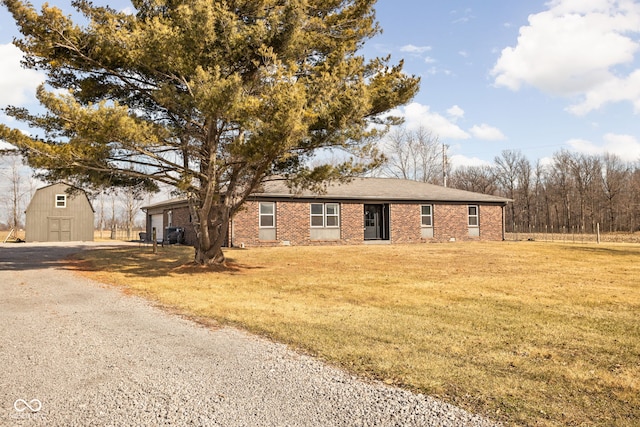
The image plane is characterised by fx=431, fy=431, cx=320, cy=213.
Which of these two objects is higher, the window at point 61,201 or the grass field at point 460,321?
the window at point 61,201

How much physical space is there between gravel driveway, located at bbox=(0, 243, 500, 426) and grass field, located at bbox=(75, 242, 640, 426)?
1.28 ft

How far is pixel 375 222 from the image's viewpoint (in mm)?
25984

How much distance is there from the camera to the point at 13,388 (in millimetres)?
3611

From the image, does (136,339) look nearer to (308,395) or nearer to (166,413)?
(166,413)

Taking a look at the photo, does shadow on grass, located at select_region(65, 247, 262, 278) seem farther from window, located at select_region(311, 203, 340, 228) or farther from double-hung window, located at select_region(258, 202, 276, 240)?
window, located at select_region(311, 203, 340, 228)

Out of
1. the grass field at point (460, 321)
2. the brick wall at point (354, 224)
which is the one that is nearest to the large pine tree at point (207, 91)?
the grass field at point (460, 321)

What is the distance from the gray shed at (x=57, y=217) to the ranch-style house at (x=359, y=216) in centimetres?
748

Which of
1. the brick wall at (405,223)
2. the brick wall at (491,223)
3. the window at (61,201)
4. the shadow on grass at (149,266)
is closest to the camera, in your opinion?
the shadow on grass at (149,266)

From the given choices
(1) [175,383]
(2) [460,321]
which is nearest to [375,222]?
(2) [460,321]

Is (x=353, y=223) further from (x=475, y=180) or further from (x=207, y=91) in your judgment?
(x=475, y=180)

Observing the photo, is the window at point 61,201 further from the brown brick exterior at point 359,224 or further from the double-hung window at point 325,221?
the double-hung window at point 325,221

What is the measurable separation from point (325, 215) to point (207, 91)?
14364 millimetres

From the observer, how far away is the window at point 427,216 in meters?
26.0

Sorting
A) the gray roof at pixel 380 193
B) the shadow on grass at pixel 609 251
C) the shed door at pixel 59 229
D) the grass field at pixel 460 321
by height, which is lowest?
the grass field at pixel 460 321
